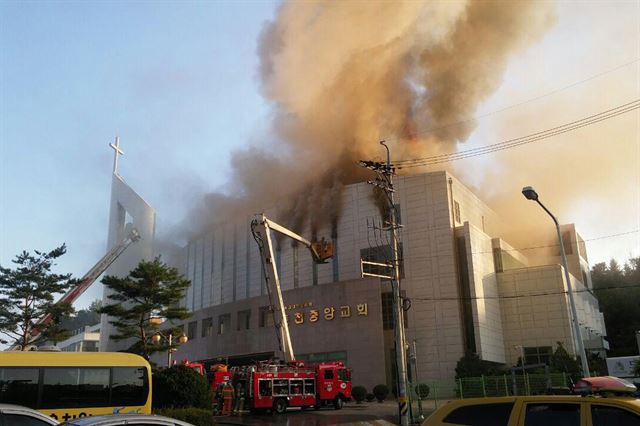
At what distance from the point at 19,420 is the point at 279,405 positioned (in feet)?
64.0

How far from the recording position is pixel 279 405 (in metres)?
25.5

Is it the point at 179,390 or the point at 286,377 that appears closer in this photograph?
the point at 179,390

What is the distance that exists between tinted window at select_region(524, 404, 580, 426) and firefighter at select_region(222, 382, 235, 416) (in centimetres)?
2158

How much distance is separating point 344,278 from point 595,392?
1643 inches

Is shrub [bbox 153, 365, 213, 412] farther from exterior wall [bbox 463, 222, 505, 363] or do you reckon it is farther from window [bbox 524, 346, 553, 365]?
window [bbox 524, 346, 553, 365]

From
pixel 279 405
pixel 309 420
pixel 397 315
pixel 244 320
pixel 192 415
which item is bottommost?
pixel 309 420

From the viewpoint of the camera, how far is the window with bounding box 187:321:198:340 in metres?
59.3

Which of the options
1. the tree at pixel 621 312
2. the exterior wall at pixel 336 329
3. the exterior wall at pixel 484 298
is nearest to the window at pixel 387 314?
the exterior wall at pixel 336 329

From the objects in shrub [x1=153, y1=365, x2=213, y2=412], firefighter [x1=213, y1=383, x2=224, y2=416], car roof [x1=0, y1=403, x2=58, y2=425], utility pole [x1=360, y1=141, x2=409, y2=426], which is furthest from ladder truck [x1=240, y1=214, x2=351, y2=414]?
car roof [x1=0, y1=403, x2=58, y2=425]

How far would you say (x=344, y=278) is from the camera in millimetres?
47438

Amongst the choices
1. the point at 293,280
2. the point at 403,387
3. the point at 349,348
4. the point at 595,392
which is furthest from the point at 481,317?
the point at 595,392

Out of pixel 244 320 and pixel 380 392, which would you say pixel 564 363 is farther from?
pixel 244 320

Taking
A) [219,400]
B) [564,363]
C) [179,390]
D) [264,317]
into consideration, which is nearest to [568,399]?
[179,390]

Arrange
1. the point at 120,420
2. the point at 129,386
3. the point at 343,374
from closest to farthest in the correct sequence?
the point at 120,420 < the point at 129,386 < the point at 343,374
